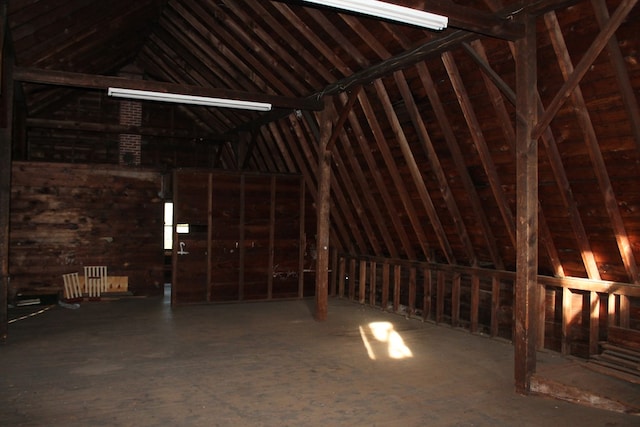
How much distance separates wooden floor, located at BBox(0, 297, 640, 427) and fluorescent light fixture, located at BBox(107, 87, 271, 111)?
10.1ft

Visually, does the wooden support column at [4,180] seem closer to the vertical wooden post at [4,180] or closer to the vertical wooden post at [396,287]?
the vertical wooden post at [4,180]

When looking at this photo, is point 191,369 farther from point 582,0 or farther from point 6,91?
point 582,0

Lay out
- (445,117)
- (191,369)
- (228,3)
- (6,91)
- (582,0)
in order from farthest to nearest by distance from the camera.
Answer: (228,3) → (6,91) → (445,117) → (191,369) → (582,0)

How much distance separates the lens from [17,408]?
12.8 ft

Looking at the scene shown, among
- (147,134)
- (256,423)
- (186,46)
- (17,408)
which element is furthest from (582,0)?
(147,134)

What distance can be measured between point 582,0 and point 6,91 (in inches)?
239

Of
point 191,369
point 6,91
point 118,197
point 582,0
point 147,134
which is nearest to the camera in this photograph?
point 582,0

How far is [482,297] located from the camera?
6824mm

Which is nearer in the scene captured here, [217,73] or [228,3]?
[228,3]

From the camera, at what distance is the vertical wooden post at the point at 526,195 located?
4379mm

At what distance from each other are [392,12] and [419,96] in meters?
2.09

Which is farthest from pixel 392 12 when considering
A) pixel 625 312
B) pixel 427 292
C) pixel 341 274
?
pixel 341 274

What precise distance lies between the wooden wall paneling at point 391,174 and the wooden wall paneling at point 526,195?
7.35 feet

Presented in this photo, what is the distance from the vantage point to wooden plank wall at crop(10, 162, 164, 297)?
8945mm
